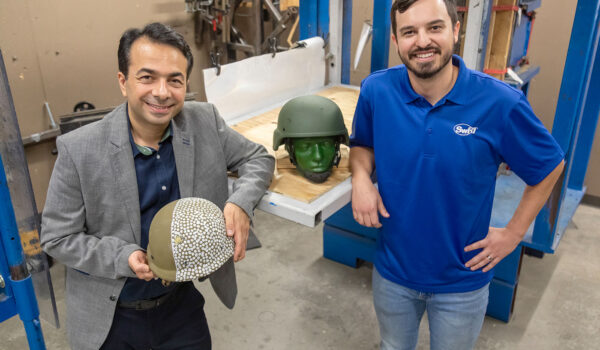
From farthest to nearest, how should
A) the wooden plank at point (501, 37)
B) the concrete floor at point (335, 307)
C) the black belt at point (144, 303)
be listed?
the wooden plank at point (501, 37) → the concrete floor at point (335, 307) → the black belt at point (144, 303)

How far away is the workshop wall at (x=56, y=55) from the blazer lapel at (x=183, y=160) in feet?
7.57

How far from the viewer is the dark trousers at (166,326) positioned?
5.65 feet

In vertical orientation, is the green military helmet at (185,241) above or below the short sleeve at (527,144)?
below

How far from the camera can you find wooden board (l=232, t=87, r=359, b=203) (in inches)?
72.7

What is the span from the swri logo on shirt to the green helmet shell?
1.61 feet

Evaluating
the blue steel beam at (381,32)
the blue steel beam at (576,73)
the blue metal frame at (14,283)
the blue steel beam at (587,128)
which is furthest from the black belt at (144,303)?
the blue steel beam at (587,128)

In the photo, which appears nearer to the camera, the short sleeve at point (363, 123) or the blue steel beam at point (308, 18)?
the short sleeve at point (363, 123)

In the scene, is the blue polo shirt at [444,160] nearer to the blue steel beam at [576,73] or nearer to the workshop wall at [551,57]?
the blue steel beam at [576,73]

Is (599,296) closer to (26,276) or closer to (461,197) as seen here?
(461,197)

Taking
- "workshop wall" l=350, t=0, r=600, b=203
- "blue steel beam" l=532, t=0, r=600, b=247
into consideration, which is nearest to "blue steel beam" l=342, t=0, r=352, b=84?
"blue steel beam" l=532, t=0, r=600, b=247

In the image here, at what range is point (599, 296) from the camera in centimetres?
319

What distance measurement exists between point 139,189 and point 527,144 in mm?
1267

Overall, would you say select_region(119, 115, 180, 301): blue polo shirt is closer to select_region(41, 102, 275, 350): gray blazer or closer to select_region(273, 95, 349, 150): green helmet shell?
select_region(41, 102, 275, 350): gray blazer

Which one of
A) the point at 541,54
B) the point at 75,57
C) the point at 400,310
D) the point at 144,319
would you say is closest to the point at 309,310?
the point at 400,310
